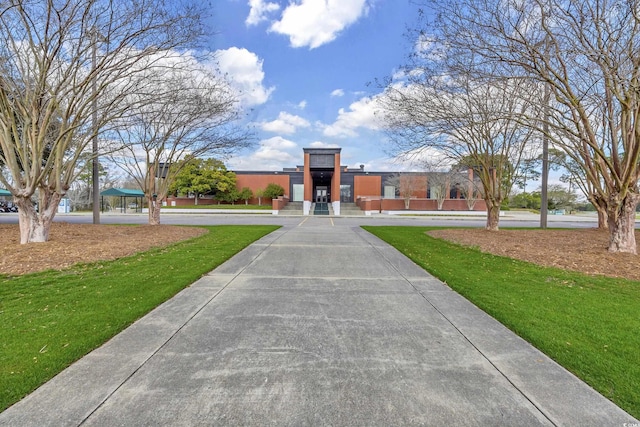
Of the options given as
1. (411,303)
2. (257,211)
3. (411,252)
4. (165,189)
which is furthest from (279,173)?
(411,303)

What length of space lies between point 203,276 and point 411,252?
5940mm

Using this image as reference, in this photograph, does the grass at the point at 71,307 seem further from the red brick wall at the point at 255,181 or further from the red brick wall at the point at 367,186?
the red brick wall at the point at 367,186

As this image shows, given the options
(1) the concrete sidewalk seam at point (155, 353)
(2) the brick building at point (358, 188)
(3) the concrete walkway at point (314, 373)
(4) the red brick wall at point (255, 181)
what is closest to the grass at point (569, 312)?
(3) the concrete walkway at point (314, 373)

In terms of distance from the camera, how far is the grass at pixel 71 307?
9.19 ft

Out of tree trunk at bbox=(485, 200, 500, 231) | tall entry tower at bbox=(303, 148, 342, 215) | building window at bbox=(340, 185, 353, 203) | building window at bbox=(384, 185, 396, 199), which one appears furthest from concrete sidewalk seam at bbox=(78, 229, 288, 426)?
building window at bbox=(384, 185, 396, 199)

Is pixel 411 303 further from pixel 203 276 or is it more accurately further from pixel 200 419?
pixel 203 276

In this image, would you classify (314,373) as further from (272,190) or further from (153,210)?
(272,190)

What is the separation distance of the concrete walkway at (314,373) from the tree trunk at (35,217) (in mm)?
7432

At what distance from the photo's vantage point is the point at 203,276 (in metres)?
6.24

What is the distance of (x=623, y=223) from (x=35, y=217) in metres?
16.6

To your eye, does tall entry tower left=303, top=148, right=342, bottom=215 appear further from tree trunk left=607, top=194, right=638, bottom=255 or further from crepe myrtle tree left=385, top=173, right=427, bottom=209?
tree trunk left=607, top=194, right=638, bottom=255

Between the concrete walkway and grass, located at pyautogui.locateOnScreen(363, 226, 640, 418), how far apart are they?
209mm

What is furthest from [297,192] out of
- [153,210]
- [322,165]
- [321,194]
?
[153,210]

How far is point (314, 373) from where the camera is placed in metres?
2.79
